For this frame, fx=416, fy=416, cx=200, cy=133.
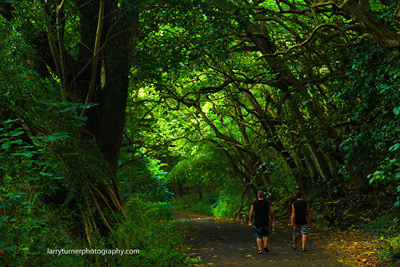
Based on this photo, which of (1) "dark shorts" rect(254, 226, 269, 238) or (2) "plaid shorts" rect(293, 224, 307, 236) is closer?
(1) "dark shorts" rect(254, 226, 269, 238)

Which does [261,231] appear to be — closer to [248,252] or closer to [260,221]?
[260,221]

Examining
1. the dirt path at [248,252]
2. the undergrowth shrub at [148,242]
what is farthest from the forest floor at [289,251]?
the undergrowth shrub at [148,242]

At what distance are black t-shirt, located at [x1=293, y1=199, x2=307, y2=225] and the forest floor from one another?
83cm

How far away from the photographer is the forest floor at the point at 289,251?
31.7 feet

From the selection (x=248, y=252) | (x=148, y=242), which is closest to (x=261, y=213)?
(x=248, y=252)

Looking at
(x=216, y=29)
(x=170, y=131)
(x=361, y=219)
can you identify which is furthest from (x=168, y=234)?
(x=170, y=131)

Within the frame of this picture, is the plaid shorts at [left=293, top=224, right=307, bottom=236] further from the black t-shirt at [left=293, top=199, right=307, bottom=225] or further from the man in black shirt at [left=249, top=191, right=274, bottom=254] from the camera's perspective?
the man in black shirt at [left=249, top=191, right=274, bottom=254]

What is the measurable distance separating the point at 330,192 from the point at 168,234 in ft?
30.6

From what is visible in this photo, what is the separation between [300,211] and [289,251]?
3.80ft

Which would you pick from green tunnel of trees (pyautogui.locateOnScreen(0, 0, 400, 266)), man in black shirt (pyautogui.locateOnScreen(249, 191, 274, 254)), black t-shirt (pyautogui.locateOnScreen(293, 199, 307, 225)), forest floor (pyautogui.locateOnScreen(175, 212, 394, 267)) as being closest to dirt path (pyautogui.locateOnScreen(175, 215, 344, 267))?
forest floor (pyautogui.locateOnScreen(175, 212, 394, 267))

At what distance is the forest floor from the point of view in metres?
9.65

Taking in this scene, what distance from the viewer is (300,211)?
11008 mm

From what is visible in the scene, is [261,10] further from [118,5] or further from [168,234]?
[168,234]

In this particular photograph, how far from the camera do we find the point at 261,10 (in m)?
11.1
